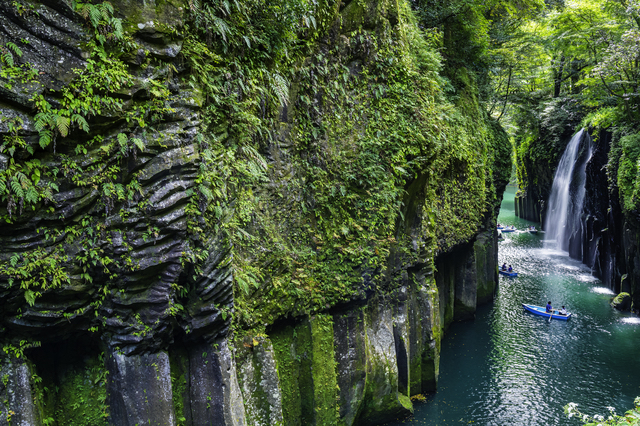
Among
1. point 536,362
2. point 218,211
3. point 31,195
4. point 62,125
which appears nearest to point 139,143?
point 62,125

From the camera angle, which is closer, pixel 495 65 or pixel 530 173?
pixel 495 65

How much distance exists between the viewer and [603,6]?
22.3m

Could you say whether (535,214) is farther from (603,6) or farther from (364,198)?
(364,198)

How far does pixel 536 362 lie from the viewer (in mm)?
16344

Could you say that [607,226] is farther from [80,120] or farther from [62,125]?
[62,125]

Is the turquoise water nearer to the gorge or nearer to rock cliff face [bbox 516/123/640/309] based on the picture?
rock cliff face [bbox 516/123/640/309]

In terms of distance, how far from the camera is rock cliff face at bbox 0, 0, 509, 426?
565cm

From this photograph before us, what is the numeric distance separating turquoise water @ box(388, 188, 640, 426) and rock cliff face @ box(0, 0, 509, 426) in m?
2.85

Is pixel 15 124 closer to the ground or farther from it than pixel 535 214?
farther from it

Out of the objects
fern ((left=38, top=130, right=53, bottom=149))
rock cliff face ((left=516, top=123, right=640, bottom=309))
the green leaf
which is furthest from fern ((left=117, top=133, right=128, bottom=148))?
rock cliff face ((left=516, top=123, right=640, bottom=309))

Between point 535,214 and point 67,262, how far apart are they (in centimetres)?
4493

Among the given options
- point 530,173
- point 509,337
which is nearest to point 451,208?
point 509,337

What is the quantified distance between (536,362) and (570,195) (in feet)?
58.2

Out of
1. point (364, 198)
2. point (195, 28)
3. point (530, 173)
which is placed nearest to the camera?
point (195, 28)
